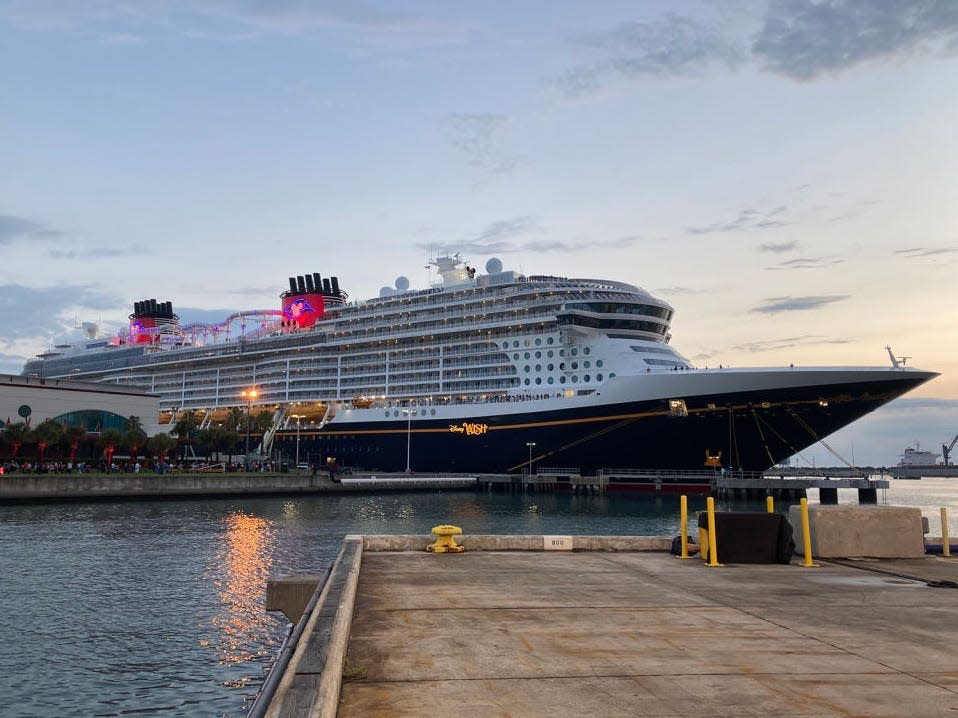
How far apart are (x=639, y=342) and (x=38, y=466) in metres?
53.7

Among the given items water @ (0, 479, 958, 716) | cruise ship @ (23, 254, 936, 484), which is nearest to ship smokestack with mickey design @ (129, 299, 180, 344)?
cruise ship @ (23, 254, 936, 484)

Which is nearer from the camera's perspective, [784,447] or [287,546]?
[287,546]

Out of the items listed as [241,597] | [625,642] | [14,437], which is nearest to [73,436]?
[14,437]

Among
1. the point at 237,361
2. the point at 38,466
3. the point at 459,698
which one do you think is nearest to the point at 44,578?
the point at 459,698

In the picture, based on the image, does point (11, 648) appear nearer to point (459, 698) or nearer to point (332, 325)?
point (459, 698)

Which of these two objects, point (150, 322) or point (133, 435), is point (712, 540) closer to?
point (133, 435)

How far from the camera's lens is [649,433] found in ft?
214

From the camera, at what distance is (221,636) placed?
1758 cm

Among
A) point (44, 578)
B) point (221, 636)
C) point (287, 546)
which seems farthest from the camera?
point (287, 546)

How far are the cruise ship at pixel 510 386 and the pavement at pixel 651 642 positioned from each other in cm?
5061

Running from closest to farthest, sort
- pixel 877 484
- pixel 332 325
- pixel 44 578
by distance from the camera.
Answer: pixel 44 578, pixel 877 484, pixel 332 325

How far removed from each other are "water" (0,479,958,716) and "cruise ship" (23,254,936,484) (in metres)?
11.5

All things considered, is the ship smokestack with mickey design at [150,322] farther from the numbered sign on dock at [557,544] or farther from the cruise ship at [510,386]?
the numbered sign on dock at [557,544]

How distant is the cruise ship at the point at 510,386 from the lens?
204ft
